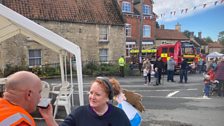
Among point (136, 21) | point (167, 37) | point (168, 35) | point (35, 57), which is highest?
point (136, 21)

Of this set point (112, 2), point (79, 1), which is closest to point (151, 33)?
point (112, 2)

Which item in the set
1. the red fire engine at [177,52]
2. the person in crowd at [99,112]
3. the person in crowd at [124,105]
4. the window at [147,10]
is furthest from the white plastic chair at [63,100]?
the window at [147,10]

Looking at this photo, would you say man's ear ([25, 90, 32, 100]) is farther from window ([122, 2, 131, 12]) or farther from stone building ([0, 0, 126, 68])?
window ([122, 2, 131, 12])

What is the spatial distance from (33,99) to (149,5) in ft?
145

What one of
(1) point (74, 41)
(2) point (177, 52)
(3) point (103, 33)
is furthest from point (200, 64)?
(1) point (74, 41)

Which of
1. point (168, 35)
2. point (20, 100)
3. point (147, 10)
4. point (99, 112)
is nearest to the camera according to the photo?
point (20, 100)

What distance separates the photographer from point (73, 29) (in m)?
27.8

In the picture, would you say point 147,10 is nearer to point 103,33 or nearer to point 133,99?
point 103,33

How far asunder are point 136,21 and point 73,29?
1737cm

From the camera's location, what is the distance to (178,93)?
14672 millimetres

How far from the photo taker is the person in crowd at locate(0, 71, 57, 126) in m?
1.60

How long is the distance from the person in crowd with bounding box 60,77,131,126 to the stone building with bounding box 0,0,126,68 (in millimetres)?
20604

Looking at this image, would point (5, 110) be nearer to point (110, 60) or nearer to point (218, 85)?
point (218, 85)

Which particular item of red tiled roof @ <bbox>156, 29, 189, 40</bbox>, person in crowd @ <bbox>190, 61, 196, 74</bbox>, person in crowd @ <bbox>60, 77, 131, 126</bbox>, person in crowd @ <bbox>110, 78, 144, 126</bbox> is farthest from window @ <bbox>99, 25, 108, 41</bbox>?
person in crowd @ <bbox>60, 77, 131, 126</bbox>
